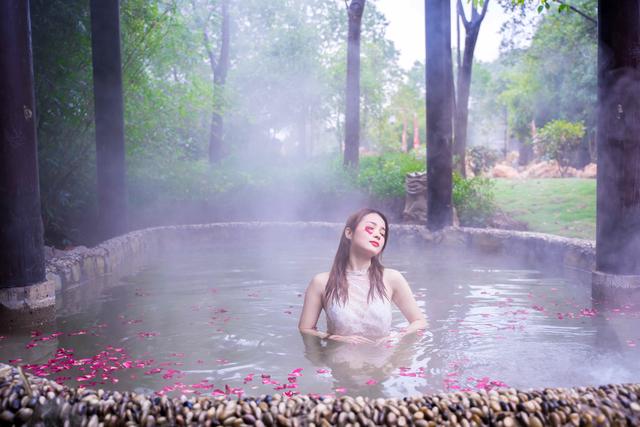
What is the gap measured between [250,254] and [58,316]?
15.6 feet

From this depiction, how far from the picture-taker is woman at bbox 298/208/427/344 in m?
4.39

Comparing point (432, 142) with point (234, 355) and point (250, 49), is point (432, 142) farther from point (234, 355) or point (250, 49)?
point (250, 49)

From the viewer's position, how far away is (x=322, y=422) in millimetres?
2488

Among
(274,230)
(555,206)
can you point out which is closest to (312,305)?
(274,230)

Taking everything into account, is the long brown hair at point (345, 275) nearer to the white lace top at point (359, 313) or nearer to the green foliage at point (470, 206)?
the white lace top at point (359, 313)

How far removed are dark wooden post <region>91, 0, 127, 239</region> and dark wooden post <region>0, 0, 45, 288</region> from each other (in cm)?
417

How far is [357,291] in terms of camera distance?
446cm

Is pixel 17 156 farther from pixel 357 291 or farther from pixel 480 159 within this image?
pixel 480 159

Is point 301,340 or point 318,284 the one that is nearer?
point 318,284

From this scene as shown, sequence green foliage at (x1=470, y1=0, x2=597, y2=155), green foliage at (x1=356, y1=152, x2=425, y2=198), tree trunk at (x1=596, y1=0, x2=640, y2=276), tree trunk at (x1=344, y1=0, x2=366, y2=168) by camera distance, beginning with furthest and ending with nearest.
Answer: green foliage at (x1=470, y1=0, x2=597, y2=155) < tree trunk at (x1=344, y1=0, x2=366, y2=168) < green foliage at (x1=356, y1=152, x2=425, y2=198) < tree trunk at (x1=596, y1=0, x2=640, y2=276)

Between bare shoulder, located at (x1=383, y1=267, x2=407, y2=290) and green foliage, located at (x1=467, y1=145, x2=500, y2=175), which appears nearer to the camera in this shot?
bare shoulder, located at (x1=383, y1=267, x2=407, y2=290)

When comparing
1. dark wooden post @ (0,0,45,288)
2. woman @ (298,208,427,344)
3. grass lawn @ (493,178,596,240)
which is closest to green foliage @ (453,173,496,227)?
grass lawn @ (493,178,596,240)

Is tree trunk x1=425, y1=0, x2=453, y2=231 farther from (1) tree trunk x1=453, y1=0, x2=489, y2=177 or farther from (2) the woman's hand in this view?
(1) tree trunk x1=453, y1=0, x2=489, y2=177

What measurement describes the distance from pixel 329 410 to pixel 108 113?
8051 mm
